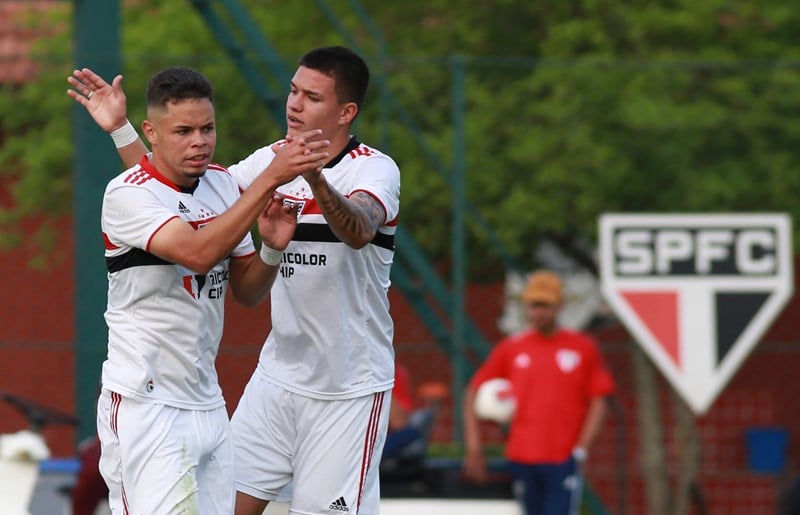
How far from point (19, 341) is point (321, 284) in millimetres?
5093

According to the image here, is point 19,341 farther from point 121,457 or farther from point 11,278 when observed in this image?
point 121,457

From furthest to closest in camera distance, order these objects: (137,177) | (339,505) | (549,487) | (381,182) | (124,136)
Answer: (549,487)
(124,136)
(339,505)
(381,182)
(137,177)

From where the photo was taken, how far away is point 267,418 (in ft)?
19.3

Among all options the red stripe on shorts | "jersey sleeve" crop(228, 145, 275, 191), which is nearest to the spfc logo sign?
the red stripe on shorts

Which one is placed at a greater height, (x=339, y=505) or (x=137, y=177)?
(x=137, y=177)

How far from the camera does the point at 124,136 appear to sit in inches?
232

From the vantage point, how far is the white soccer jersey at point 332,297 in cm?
566

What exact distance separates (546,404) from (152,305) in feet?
15.3

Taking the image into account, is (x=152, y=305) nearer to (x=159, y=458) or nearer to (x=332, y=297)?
(x=159, y=458)

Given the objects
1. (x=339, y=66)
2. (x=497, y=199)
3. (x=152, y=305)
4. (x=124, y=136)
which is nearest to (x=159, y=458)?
(x=152, y=305)

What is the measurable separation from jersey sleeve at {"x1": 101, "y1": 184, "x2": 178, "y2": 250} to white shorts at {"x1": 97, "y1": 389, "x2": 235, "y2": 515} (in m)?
0.52

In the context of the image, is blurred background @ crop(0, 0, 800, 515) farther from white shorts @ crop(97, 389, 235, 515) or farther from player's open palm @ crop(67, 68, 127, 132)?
white shorts @ crop(97, 389, 235, 515)

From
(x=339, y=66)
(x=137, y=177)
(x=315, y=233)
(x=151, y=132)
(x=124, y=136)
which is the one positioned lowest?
(x=315, y=233)

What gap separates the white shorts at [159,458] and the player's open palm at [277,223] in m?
0.61
